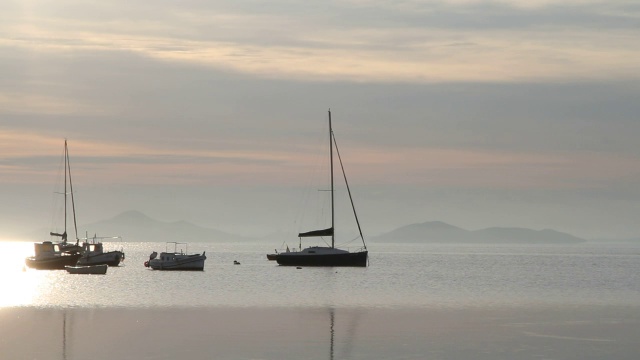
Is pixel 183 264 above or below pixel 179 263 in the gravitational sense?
below

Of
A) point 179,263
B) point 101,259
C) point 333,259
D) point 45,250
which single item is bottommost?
point 179,263

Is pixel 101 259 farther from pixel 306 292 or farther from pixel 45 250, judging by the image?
pixel 306 292

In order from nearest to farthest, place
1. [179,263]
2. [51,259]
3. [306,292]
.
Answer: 1. [306,292]
2. [51,259]
3. [179,263]

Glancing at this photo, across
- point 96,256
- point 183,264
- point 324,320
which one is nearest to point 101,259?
point 96,256

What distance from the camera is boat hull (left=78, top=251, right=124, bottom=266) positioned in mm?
141375

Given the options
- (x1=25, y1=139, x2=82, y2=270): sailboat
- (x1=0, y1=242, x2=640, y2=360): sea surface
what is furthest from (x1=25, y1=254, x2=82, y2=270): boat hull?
(x1=0, y1=242, x2=640, y2=360): sea surface

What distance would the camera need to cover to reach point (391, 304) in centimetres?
7488

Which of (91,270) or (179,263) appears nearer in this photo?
(91,270)

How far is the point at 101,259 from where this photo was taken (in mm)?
147500

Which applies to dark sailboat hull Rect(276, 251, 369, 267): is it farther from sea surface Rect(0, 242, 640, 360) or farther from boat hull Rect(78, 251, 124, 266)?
boat hull Rect(78, 251, 124, 266)

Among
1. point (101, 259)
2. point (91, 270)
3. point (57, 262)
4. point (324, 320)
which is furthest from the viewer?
point (101, 259)

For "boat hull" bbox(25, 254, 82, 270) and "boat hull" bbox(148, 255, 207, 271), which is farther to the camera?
"boat hull" bbox(148, 255, 207, 271)


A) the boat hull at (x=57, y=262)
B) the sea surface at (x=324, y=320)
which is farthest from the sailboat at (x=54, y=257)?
the sea surface at (x=324, y=320)

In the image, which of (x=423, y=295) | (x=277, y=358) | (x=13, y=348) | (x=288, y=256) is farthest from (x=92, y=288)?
(x=277, y=358)
